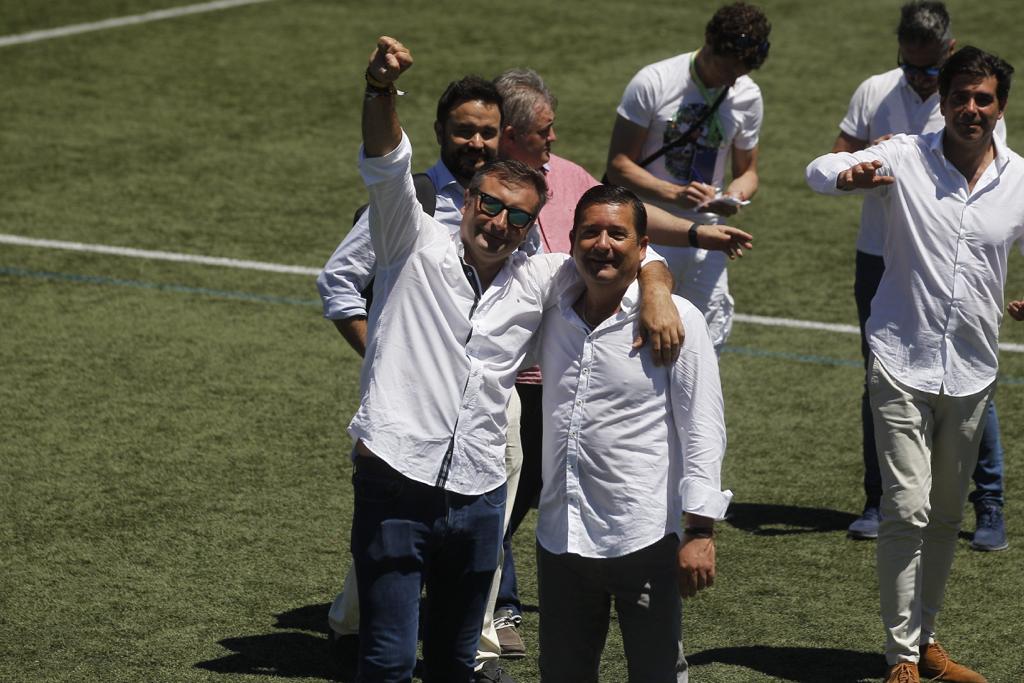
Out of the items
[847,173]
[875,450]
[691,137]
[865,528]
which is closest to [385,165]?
[847,173]

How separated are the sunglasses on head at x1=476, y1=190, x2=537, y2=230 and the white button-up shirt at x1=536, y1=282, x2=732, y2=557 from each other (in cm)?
→ 34

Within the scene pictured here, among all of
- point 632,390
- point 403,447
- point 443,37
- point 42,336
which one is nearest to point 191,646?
point 403,447

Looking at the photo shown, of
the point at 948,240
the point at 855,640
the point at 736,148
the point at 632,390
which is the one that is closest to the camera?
the point at 632,390

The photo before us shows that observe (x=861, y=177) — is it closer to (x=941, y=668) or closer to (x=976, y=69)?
(x=976, y=69)

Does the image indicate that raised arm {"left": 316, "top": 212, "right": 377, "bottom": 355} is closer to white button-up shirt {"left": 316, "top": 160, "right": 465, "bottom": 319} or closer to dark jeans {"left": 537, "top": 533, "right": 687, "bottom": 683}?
white button-up shirt {"left": 316, "top": 160, "right": 465, "bottom": 319}

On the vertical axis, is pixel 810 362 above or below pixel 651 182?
below

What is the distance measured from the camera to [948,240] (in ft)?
19.6

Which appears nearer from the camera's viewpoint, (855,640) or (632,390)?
(632,390)

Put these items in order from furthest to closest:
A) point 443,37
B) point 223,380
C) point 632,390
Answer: point 443,37
point 223,380
point 632,390

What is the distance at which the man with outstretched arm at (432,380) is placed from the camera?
4758mm

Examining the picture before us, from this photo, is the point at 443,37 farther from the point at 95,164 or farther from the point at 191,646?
Answer: the point at 191,646

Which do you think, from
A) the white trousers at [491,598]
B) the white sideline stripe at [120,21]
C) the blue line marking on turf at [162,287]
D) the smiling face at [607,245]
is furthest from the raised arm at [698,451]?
the white sideline stripe at [120,21]

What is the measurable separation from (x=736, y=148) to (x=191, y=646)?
3.61 m

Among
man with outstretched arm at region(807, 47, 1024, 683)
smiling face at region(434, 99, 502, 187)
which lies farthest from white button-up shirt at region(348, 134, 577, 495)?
man with outstretched arm at region(807, 47, 1024, 683)
